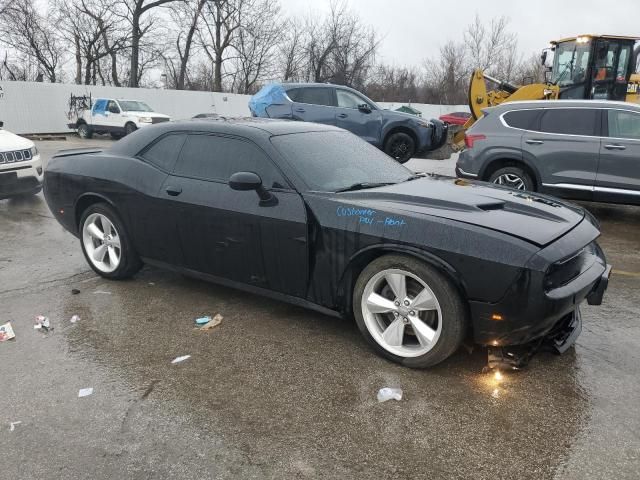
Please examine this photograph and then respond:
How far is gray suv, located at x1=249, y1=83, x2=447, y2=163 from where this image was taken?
11.4 meters

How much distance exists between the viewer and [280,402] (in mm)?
2967

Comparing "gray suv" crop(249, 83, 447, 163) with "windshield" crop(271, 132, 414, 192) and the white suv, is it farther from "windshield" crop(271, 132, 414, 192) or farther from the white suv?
"windshield" crop(271, 132, 414, 192)

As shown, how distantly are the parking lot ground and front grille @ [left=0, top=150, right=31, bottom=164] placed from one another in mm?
4468

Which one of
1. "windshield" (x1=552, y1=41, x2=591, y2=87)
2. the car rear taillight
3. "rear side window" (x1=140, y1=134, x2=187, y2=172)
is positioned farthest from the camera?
"windshield" (x1=552, y1=41, x2=591, y2=87)

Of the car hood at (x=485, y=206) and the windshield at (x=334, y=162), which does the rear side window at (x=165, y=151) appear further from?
the car hood at (x=485, y=206)

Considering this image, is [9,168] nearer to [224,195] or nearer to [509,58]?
[224,195]

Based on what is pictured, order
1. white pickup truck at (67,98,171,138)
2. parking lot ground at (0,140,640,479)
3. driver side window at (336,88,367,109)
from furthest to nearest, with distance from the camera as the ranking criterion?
white pickup truck at (67,98,171,138) → driver side window at (336,88,367,109) → parking lot ground at (0,140,640,479)

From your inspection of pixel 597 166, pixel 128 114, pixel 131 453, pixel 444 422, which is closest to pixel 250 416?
pixel 131 453

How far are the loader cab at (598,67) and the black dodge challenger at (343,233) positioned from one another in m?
10.5

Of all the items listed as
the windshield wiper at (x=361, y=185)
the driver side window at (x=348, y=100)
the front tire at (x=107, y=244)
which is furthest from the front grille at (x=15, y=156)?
the windshield wiper at (x=361, y=185)

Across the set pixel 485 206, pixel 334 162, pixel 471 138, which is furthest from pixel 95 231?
pixel 471 138

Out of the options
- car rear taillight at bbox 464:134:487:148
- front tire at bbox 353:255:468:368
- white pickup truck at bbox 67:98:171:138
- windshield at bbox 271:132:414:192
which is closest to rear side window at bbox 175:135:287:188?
windshield at bbox 271:132:414:192

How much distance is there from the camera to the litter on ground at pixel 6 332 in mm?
3781

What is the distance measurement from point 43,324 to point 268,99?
8782 mm
